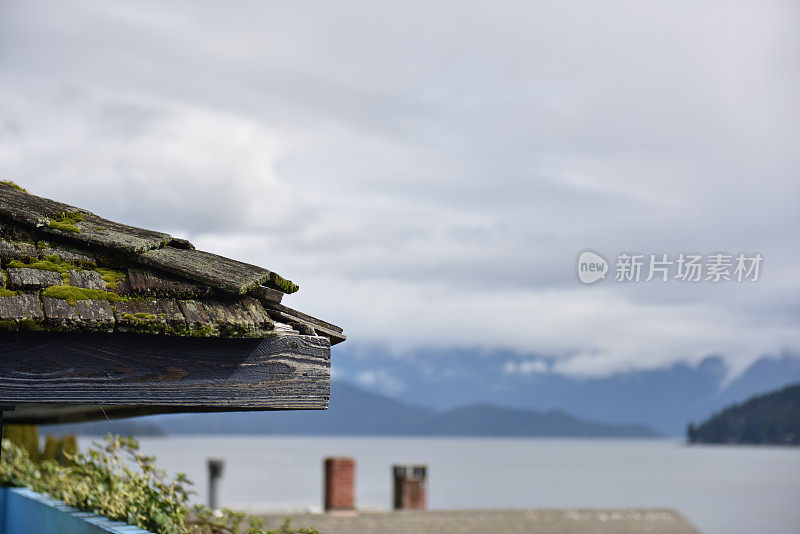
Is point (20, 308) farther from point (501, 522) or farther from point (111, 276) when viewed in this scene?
point (501, 522)

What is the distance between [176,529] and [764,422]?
186287 mm

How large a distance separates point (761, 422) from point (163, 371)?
188154 millimetres

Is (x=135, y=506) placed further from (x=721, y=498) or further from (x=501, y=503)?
(x=721, y=498)

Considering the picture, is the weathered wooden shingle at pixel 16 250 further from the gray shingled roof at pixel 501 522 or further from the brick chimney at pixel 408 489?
the brick chimney at pixel 408 489

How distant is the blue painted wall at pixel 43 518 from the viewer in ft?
15.6

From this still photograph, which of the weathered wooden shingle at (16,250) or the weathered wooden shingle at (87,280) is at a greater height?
the weathered wooden shingle at (16,250)

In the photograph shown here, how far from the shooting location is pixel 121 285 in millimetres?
3400

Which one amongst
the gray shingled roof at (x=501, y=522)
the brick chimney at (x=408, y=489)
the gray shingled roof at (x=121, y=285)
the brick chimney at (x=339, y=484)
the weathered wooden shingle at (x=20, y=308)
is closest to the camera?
the weathered wooden shingle at (x=20, y=308)

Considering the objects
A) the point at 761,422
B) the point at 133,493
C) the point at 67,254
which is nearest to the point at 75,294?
the point at 67,254

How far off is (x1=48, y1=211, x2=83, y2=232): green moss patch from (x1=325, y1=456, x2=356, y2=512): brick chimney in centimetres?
1929

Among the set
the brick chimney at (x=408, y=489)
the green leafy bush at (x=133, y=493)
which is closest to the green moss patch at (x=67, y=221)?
the green leafy bush at (x=133, y=493)

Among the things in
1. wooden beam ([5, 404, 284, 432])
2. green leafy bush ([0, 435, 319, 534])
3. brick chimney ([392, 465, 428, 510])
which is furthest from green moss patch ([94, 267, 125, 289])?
brick chimney ([392, 465, 428, 510])

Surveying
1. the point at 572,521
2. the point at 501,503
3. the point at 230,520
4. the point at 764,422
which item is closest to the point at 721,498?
the point at 764,422

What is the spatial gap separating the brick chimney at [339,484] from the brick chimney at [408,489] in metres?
2.52
